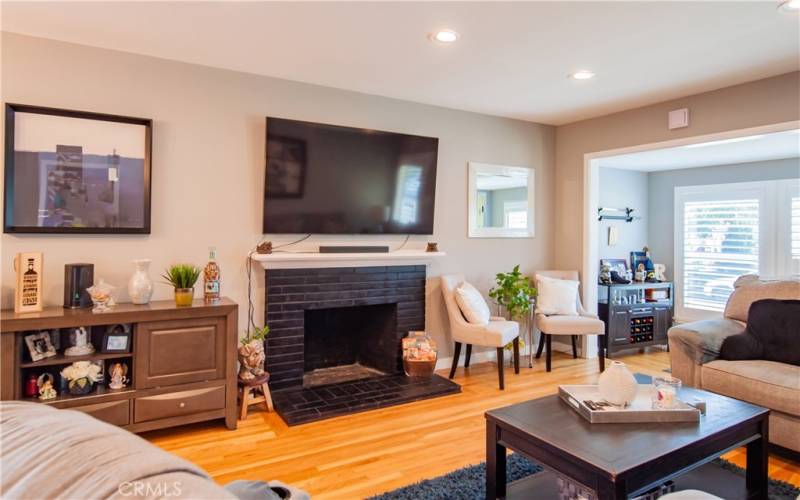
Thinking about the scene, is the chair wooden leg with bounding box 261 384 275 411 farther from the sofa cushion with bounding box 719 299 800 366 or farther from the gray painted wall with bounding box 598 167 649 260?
the gray painted wall with bounding box 598 167 649 260

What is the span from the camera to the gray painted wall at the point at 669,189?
591cm

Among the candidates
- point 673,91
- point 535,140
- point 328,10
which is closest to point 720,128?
point 673,91

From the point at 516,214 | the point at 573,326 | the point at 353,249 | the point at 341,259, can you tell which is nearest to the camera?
the point at 341,259

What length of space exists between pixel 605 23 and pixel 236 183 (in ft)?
8.88

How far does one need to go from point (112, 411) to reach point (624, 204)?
20.4 ft

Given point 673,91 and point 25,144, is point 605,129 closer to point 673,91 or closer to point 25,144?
point 673,91

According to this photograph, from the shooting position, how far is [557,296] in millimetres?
4816

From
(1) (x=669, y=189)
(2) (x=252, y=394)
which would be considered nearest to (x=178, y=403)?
(2) (x=252, y=394)

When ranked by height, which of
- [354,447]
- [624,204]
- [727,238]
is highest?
[624,204]

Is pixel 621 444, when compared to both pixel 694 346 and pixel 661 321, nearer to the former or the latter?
pixel 694 346

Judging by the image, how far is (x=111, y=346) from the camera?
9.44 ft

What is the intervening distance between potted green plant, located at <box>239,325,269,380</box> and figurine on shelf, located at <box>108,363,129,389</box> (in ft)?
2.36

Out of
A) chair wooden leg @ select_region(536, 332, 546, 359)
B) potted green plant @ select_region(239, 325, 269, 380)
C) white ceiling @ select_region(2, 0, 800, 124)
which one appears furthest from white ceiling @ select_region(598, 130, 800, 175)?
potted green plant @ select_region(239, 325, 269, 380)

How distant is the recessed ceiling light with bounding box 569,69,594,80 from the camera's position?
11.8ft
